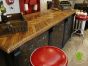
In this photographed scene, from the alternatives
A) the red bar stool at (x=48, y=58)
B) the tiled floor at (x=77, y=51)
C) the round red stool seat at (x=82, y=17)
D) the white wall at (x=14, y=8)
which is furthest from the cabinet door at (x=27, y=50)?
the round red stool seat at (x=82, y=17)

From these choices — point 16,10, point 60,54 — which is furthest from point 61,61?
point 16,10

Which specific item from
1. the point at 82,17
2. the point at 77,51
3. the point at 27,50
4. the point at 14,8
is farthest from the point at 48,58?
the point at 82,17

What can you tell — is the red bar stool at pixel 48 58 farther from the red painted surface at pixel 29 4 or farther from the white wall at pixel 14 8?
the red painted surface at pixel 29 4

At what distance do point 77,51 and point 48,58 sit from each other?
1930 millimetres

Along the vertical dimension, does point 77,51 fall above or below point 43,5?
below

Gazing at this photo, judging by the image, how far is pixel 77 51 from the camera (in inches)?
121

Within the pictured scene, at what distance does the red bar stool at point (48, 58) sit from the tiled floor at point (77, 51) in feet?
4.18

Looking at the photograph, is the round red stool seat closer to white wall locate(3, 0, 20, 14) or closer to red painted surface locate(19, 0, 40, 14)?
red painted surface locate(19, 0, 40, 14)

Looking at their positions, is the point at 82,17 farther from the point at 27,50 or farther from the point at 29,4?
the point at 27,50

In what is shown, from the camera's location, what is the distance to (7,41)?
136cm

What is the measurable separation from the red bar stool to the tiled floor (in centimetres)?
127

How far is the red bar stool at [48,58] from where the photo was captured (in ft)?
4.31

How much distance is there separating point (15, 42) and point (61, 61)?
1.90ft

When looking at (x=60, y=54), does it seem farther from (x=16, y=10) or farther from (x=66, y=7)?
(x=66, y=7)
